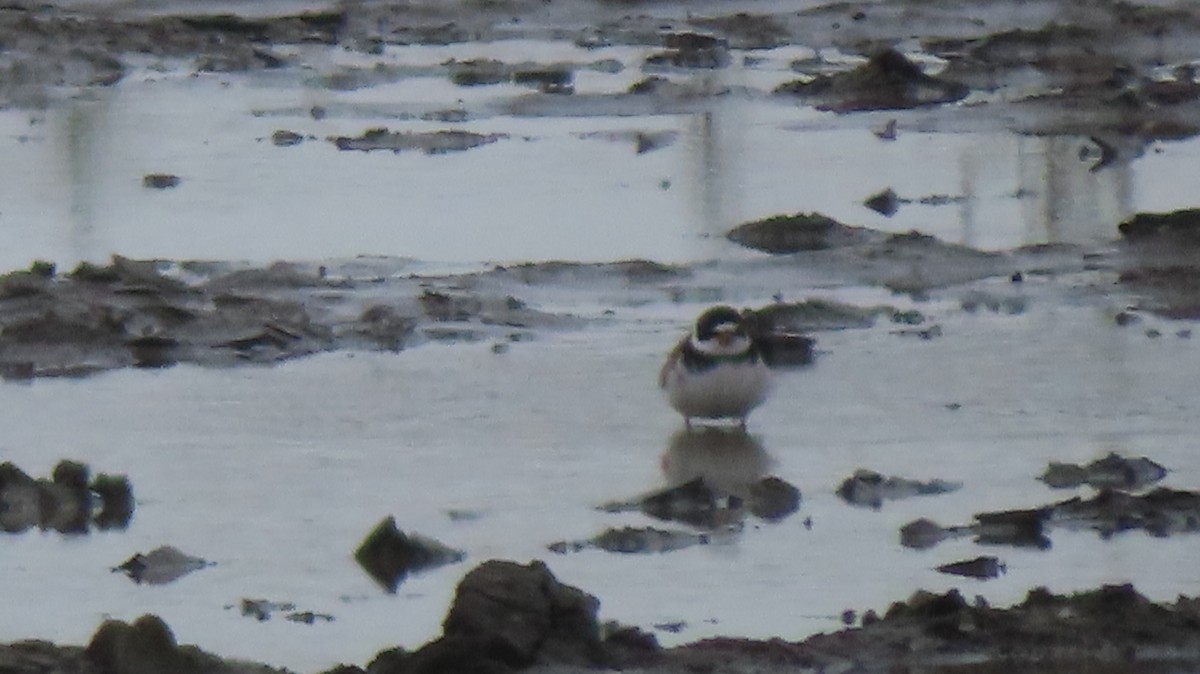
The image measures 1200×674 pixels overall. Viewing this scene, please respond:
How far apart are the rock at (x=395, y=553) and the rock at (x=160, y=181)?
6.07 metres

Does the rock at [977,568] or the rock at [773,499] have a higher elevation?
the rock at [773,499]

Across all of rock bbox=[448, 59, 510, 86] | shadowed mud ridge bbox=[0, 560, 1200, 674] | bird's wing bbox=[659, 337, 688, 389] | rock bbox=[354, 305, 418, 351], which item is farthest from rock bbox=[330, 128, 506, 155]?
shadowed mud ridge bbox=[0, 560, 1200, 674]

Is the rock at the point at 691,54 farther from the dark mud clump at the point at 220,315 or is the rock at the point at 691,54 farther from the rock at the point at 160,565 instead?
the rock at the point at 160,565

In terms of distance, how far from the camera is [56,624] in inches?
231

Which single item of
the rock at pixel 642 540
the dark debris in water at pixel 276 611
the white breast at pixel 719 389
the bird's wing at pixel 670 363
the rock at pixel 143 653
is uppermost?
the bird's wing at pixel 670 363

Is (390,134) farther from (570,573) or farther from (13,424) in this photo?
(570,573)

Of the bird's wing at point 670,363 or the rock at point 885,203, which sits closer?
the bird's wing at point 670,363

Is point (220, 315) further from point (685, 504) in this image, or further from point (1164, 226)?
point (1164, 226)

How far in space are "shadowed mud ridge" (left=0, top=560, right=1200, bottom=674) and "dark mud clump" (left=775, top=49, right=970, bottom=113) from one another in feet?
30.6

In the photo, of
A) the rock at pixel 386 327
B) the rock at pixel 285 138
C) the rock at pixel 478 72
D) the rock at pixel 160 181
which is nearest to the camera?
the rock at pixel 386 327

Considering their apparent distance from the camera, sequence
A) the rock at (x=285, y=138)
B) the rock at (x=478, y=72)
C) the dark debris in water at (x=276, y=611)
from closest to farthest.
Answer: the dark debris in water at (x=276, y=611)
the rock at (x=285, y=138)
the rock at (x=478, y=72)

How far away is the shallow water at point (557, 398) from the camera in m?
6.12

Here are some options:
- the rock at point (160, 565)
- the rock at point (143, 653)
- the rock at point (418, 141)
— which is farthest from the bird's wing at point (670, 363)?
the rock at point (418, 141)

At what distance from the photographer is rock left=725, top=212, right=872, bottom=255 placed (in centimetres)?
1065
